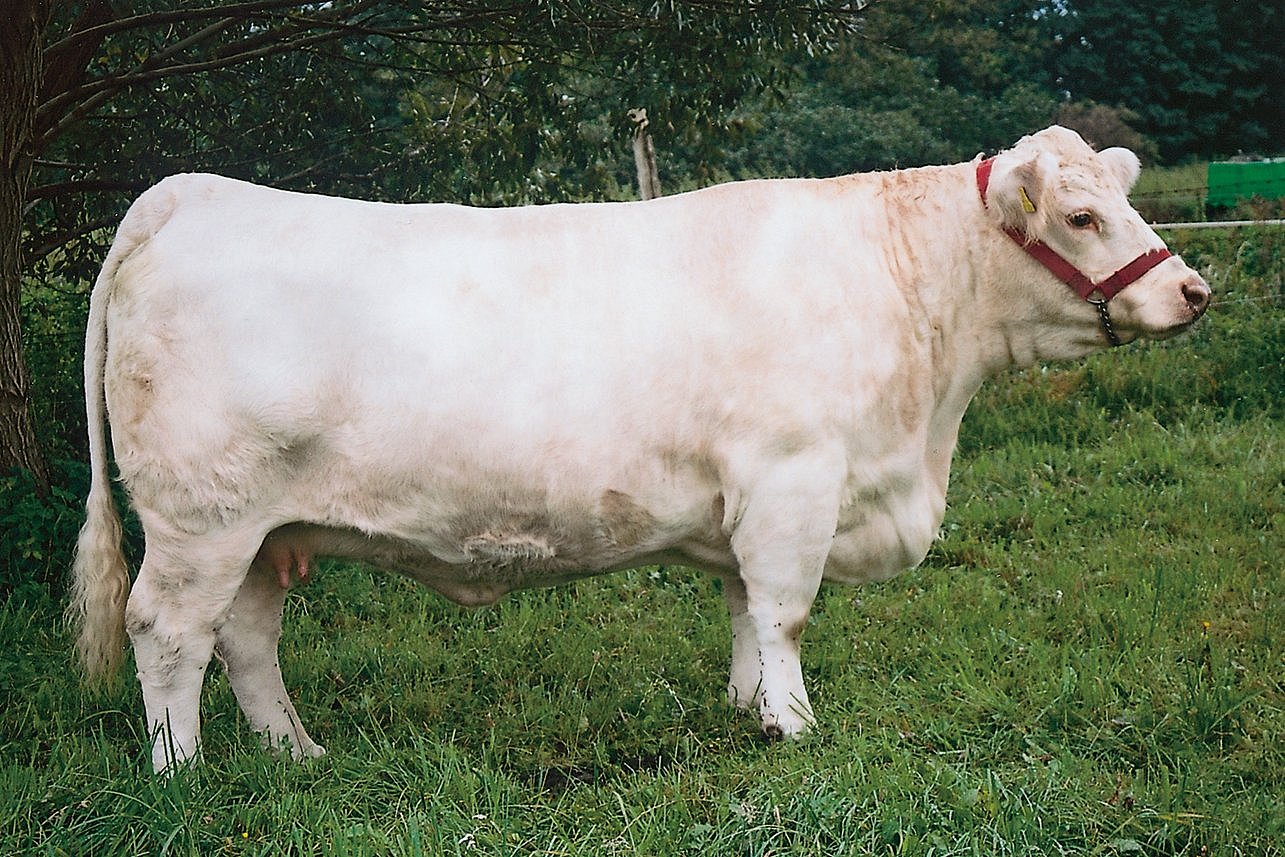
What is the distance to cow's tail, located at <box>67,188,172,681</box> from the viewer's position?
13.1 feet

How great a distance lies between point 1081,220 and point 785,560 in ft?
4.64

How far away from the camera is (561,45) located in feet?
20.4

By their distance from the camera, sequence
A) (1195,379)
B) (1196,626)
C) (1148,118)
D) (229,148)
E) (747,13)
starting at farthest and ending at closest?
(1148,118) → (1195,379) → (229,148) → (747,13) → (1196,626)

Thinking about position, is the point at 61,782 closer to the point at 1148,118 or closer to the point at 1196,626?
the point at 1196,626

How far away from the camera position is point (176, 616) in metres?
3.84

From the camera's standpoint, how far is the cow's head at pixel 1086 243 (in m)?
4.07

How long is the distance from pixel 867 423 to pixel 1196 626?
1722 mm

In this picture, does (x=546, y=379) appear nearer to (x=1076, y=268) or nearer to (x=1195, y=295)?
(x=1076, y=268)

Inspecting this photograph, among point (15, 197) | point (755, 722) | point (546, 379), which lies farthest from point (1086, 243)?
point (15, 197)

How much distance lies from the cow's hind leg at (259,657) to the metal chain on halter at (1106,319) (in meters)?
2.76

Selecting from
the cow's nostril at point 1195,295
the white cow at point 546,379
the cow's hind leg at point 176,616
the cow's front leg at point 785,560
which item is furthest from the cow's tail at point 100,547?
the cow's nostril at point 1195,295

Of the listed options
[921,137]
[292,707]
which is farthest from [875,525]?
[921,137]

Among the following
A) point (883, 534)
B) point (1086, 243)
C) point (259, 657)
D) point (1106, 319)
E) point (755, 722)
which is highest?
point (1086, 243)

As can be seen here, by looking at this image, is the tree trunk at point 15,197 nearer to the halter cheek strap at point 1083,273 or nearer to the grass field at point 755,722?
the grass field at point 755,722
